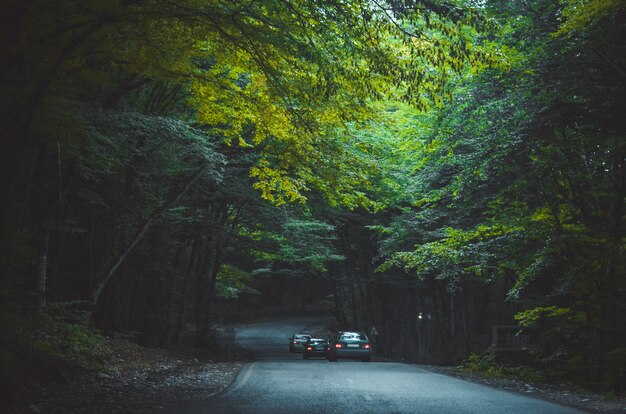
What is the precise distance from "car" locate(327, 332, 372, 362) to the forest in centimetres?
605

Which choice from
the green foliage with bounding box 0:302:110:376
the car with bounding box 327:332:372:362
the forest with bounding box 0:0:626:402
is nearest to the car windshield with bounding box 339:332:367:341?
the car with bounding box 327:332:372:362

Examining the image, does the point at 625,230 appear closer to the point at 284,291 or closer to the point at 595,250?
the point at 595,250

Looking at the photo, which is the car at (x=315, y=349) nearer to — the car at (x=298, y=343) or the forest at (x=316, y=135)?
the car at (x=298, y=343)

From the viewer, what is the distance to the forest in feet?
28.5

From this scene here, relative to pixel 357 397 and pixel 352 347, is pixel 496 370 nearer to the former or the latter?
pixel 352 347

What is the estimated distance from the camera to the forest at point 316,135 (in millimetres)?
8680

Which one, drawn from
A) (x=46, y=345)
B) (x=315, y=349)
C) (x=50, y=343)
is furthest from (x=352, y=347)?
(x=46, y=345)

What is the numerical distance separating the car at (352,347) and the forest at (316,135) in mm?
6050

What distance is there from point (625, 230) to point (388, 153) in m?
12.3

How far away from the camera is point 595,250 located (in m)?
14.8

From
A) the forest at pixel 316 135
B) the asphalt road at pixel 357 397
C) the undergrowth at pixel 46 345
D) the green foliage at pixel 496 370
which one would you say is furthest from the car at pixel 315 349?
the undergrowth at pixel 46 345

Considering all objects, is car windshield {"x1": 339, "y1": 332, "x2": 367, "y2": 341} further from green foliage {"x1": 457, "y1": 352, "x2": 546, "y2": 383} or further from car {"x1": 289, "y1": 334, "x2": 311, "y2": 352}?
car {"x1": 289, "y1": 334, "x2": 311, "y2": 352}

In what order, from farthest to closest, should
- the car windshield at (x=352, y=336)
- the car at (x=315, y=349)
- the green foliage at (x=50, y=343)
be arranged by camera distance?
the car at (x=315, y=349)
the car windshield at (x=352, y=336)
the green foliage at (x=50, y=343)

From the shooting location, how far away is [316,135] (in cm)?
1083
